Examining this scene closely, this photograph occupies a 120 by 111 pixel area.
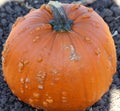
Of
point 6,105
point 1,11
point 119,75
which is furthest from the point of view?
point 1,11

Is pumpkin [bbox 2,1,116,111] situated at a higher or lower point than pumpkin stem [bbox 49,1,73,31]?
lower

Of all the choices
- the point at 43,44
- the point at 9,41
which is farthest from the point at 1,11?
the point at 43,44

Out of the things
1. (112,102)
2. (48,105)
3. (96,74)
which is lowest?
(112,102)

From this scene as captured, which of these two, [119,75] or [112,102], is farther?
[119,75]

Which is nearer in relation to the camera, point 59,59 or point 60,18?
point 59,59

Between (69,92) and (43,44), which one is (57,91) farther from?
(43,44)

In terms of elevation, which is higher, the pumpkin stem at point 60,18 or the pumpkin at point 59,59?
the pumpkin stem at point 60,18

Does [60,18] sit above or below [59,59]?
above

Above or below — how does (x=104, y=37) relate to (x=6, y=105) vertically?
above
